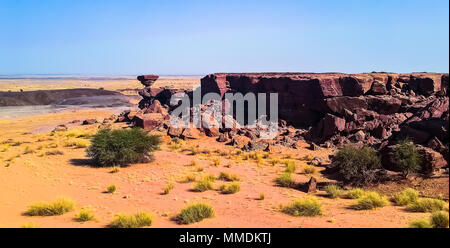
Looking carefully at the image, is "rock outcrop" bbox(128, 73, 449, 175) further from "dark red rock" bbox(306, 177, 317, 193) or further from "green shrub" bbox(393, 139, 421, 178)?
"dark red rock" bbox(306, 177, 317, 193)

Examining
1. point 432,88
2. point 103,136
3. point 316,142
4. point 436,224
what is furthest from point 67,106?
point 436,224

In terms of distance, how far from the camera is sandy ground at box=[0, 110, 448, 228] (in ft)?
30.1

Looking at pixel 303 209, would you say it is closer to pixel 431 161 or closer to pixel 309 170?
pixel 309 170

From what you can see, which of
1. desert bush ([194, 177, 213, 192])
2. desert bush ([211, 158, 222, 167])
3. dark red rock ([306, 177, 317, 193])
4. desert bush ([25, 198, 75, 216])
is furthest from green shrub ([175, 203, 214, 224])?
desert bush ([211, 158, 222, 167])

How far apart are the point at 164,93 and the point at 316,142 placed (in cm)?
2567

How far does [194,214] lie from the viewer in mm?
9141

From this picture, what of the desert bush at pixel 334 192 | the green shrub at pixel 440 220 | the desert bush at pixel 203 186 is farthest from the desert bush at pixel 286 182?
the green shrub at pixel 440 220

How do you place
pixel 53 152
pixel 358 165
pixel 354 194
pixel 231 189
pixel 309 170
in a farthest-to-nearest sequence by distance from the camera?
pixel 53 152
pixel 309 170
pixel 358 165
pixel 231 189
pixel 354 194

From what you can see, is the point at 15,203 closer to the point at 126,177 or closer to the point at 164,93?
the point at 126,177

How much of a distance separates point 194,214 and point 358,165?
8079mm

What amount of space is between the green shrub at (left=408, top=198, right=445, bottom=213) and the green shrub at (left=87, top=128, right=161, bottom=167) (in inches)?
498

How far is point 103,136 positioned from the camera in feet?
58.4

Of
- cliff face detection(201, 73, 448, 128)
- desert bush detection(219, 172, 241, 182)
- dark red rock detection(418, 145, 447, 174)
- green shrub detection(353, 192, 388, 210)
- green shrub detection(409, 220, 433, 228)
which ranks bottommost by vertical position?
desert bush detection(219, 172, 241, 182)

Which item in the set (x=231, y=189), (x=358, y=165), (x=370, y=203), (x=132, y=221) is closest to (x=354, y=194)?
(x=370, y=203)
